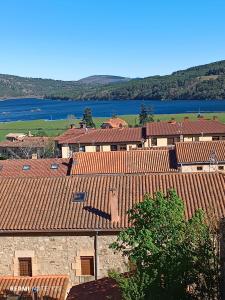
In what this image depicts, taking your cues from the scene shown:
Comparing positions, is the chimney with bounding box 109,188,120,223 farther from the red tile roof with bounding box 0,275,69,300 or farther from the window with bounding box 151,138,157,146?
the window with bounding box 151,138,157,146

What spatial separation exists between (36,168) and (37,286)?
851 inches

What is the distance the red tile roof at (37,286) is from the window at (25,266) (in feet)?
1.31

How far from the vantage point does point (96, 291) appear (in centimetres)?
1786

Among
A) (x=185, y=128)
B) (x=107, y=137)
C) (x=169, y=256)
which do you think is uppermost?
(x=169, y=256)

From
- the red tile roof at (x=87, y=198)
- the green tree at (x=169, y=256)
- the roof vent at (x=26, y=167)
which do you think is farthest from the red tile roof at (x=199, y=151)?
the green tree at (x=169, y=256)

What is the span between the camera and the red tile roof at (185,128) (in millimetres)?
60072

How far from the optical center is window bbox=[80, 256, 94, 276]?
21.5 metres

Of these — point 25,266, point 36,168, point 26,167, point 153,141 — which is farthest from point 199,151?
point 25,266

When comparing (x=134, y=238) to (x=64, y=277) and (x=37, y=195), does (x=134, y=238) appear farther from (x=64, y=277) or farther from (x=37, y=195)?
(x=37, y=195)

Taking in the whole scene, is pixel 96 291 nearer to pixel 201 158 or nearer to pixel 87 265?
pixel 87 265

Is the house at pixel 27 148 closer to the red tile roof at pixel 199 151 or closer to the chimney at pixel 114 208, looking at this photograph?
the red tile roof at pixel 199 151

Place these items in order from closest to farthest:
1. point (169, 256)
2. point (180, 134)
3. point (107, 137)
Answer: point (169, 256) → point (180, 134) → point (107, 137)

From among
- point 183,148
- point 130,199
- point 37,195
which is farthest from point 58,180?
point 183,148

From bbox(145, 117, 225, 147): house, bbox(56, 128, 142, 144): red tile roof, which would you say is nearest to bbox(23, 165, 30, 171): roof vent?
bbox(56, 128, 142, 144): red tile roof
